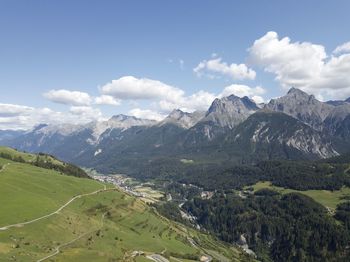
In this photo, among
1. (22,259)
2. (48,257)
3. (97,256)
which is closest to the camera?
(22,259)

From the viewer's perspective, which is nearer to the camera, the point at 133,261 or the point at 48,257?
the point at 48,257

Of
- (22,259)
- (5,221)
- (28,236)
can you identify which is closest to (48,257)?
(22,259)

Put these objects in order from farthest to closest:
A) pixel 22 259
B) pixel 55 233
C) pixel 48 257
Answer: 1. pixel 55 233
2. pixel 48 257
3. pixel 22 259

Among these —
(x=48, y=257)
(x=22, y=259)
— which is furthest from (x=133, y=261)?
(x=22, y=259)

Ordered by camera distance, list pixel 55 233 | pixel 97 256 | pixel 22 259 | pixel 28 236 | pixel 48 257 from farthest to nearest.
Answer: pixel 55 233, pixel 28 236, pixel 97 256, pixel 48 257, pixel 22 259

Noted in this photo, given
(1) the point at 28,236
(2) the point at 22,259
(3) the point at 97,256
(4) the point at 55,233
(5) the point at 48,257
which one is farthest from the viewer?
(4) the point at 55,233

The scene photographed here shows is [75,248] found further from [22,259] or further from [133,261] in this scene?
[22,259]

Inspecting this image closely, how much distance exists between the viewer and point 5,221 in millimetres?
192500

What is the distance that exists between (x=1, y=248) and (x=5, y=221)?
4183cm

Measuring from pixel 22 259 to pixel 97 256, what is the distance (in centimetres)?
3356

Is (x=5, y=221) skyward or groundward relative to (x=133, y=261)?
skyward

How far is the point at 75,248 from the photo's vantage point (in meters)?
182

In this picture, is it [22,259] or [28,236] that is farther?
[28,236]

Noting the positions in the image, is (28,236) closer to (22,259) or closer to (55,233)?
(55,233)
